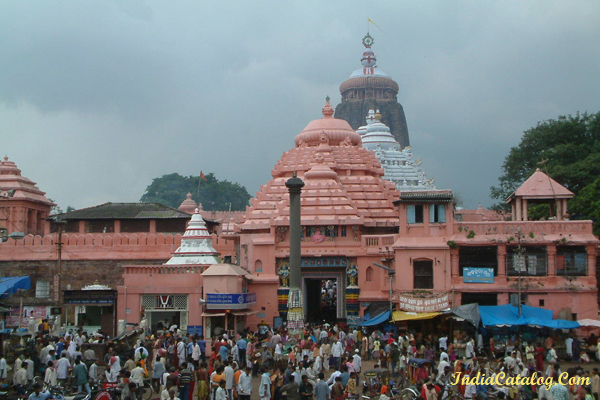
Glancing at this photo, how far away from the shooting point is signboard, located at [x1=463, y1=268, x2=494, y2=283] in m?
29.5

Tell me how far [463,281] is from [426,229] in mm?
2448

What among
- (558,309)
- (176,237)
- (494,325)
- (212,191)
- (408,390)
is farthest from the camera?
(212,191)

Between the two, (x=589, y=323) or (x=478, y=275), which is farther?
(x=478, y=275)

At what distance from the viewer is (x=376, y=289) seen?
110 feet

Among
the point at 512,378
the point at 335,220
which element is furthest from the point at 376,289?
the point at 512,378

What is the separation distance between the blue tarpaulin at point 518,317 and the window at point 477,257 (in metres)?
2.03

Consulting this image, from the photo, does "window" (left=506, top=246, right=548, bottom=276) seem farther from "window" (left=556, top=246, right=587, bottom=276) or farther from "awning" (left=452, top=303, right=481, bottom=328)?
"awning" (left=452, top=303, right=481, bottom=328)

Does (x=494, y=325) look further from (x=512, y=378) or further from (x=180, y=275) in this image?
(x=180, y=275)

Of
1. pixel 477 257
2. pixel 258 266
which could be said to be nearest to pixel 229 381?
pixel 477 257

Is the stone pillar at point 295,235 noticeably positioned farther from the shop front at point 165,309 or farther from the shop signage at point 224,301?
the shop front at point 165,309

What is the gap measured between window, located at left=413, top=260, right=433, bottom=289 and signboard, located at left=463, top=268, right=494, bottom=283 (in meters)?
1.31

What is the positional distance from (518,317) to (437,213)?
5.29 meters

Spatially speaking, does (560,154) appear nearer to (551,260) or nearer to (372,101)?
(551,260)

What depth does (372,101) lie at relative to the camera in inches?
4220
